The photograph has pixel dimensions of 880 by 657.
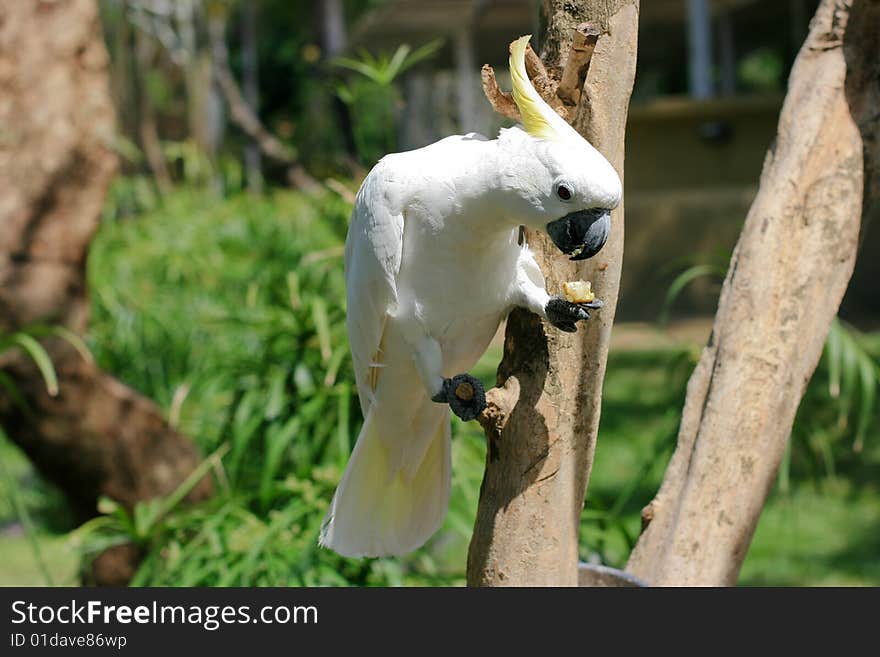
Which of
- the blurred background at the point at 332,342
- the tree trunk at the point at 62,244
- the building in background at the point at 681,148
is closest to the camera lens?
the blurred background at the point at 332,342

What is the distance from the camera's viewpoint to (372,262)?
52.9 inches

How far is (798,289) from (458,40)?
691cm

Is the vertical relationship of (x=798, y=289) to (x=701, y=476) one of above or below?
above

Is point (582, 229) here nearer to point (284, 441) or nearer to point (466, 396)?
point (466, 396)

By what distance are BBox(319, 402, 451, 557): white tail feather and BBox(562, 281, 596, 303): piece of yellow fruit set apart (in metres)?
0.33

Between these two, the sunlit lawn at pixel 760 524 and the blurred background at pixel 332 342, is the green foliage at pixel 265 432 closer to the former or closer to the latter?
the blurred background at pixel 332 342

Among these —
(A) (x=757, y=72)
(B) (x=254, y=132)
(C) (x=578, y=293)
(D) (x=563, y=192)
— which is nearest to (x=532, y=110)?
(D) (x=563, y=192)

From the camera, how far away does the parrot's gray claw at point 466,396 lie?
130cm

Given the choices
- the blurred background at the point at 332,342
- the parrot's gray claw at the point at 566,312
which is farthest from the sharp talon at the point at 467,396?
the blurred background at the point at 332,342

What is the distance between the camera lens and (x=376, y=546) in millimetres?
1566

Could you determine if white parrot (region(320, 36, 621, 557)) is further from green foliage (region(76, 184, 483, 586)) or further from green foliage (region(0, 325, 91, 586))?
green foliage (region(0, 325, 91, 586))

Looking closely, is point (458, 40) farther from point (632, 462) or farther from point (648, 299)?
point (632, 462)

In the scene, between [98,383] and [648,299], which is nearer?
[98,383]

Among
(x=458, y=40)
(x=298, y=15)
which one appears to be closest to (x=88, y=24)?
(x=458, y=40)
